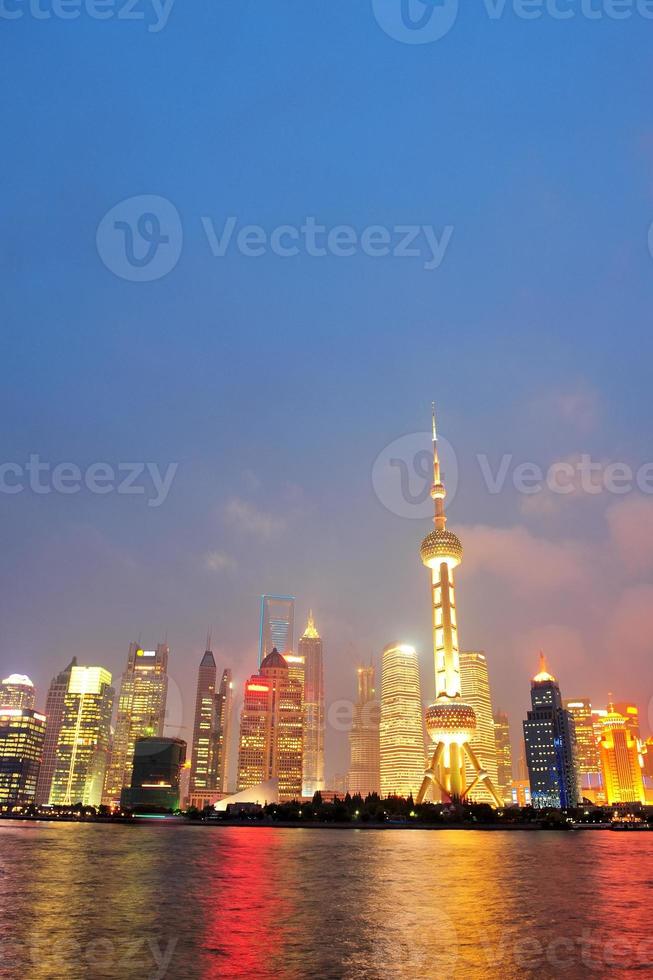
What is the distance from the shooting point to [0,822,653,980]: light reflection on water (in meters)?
28.7

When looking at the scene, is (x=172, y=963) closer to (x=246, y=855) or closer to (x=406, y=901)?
(x=406, y=901)

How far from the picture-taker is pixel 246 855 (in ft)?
300

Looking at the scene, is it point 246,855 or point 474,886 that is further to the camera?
point 246,855

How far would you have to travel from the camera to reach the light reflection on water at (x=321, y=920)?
28688mm

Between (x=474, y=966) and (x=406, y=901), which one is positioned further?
(x=406, y=901)

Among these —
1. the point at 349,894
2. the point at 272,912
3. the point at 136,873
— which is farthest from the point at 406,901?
the point at 136,873

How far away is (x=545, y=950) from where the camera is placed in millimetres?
31969

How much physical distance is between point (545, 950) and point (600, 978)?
17.9 feet

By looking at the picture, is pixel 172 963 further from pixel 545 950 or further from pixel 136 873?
pixel 136 873

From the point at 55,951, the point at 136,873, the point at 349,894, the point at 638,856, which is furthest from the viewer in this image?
the point at 638,856

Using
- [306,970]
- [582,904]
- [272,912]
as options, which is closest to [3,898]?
[272,912]

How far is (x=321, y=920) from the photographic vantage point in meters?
39.6

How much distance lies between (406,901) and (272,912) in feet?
31.0

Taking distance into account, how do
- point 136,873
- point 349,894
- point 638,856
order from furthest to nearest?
1. point 638,856
2. point 136,873
3. point 349,894
